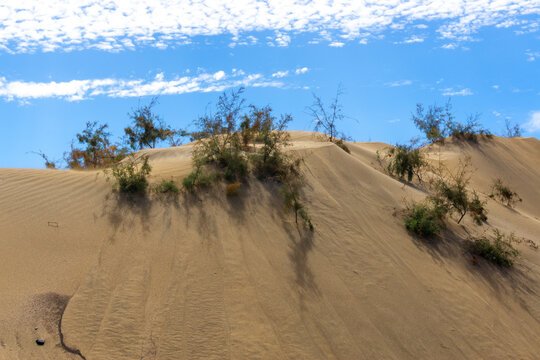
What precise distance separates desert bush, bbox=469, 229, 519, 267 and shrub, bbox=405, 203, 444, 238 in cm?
62

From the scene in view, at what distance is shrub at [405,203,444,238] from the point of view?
7.02 m

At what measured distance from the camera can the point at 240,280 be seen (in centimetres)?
540

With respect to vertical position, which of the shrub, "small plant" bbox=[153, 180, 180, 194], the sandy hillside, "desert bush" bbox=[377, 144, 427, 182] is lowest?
the sandy hillside

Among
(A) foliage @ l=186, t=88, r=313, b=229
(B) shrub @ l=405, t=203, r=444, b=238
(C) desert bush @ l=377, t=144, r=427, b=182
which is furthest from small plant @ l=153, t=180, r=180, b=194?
(C) desert bush @ l=377, t=144, r=427, b=182

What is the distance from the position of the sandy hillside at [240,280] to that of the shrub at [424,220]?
21 cm

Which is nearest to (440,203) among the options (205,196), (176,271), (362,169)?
(362,169)

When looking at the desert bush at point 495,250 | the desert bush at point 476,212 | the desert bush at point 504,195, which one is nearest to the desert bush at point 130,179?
the desert bush at point 495,250

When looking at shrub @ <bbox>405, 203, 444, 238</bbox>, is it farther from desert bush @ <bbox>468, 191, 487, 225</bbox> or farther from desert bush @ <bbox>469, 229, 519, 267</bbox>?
desert bush @ <bbox>468, 191, 487, 225</bbox>

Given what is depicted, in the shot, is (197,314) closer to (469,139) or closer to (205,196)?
(205,196)

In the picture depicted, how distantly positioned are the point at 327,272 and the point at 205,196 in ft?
7.51

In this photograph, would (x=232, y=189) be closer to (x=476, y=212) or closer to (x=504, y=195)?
(x=476, y=212)

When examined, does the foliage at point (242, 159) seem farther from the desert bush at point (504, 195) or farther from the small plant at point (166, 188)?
the desert bush at point (504, 195)

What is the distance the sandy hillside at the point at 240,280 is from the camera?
15.5 ft

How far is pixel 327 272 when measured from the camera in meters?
5.80
